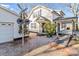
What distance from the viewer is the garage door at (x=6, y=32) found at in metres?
3.18

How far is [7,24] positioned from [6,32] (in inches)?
5.7

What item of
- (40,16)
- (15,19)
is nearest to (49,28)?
(40,16)

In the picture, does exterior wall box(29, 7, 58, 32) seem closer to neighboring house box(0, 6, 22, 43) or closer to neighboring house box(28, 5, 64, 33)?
neighboring house box(28, 5, 64, 33)

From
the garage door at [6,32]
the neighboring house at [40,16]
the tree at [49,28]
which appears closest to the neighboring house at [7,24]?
the garage door at [6,32]

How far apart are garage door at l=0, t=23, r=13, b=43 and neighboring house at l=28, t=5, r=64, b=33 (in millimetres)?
362

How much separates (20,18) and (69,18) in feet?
2.91

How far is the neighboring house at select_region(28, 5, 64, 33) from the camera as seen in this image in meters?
3.19

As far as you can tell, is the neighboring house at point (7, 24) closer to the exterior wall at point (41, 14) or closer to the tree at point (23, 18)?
the tree at point (23, 18)

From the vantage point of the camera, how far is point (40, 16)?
10.6ft

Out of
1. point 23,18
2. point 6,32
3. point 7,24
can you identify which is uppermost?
point 23,18

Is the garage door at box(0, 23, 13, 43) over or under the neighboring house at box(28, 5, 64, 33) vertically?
under

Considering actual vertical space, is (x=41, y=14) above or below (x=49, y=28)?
above

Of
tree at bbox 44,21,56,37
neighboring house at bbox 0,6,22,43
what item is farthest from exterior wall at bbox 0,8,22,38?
tree at bbox 44,21,56,37

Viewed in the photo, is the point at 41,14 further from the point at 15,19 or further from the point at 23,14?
the point at 15,19
